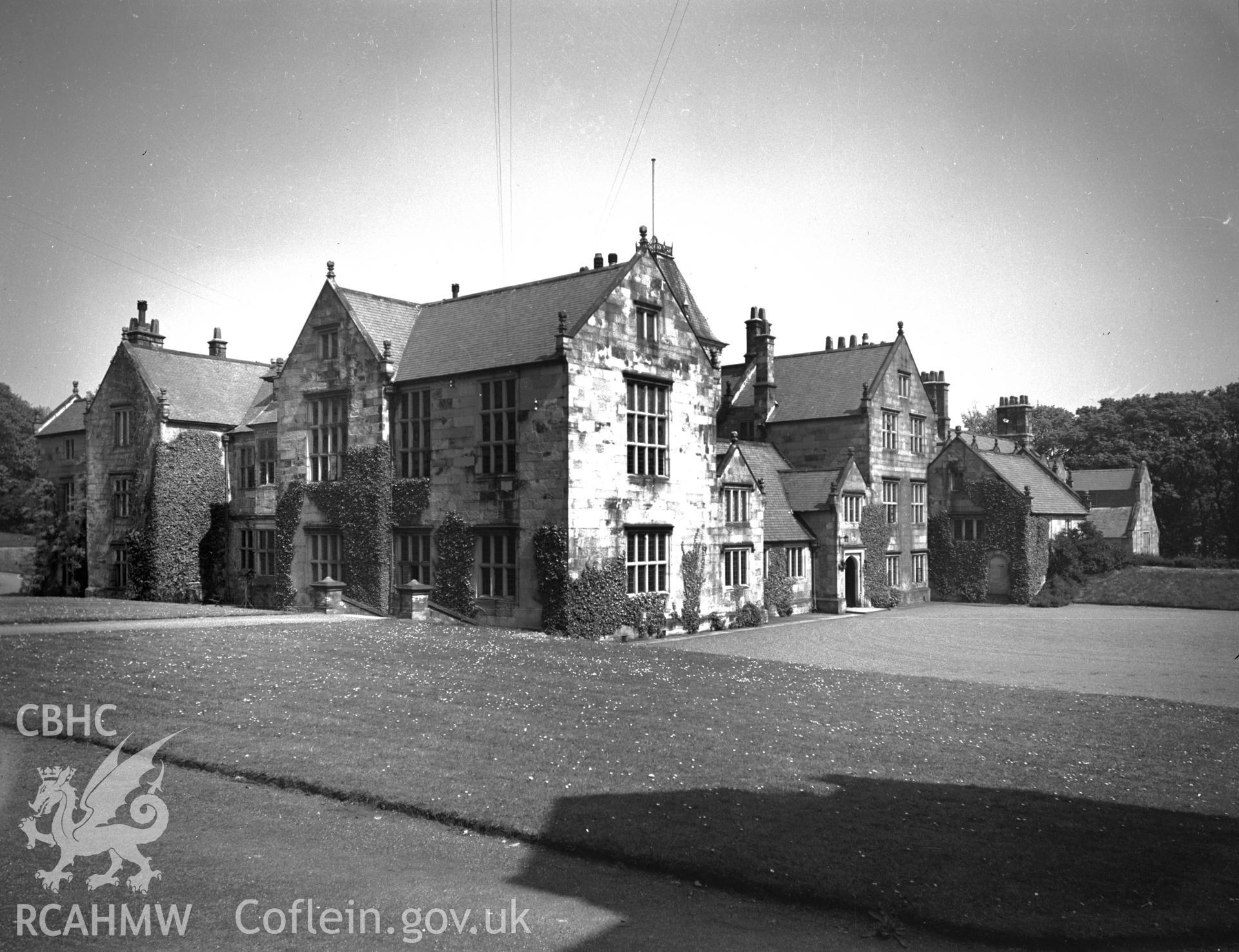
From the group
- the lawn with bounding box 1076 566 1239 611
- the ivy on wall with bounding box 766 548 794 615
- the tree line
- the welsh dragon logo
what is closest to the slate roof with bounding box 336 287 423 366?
the ivy on wall with bounding box 766 548 794 615

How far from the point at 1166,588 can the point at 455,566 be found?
37.5 meters

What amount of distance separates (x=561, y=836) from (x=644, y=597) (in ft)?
75.0

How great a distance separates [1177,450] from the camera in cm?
6819

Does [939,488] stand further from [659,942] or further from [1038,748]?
[659,942]

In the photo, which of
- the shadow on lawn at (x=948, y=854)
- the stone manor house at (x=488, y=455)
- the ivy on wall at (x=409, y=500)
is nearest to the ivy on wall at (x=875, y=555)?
the stone manor house at (x=488, y=455)

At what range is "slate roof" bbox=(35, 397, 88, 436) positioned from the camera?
5034 centimetres

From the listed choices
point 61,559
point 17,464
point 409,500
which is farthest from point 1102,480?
point 17,464

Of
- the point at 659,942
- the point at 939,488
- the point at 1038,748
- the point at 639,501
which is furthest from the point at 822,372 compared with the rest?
the point at 659,942

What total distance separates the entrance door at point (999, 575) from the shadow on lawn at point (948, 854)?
137 ft

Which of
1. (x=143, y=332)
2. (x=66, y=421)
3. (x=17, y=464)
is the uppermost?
(x=143, y=332)

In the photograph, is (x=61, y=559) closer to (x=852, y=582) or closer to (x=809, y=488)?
(x=809, y=488)

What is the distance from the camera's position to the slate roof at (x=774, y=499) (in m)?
44.2

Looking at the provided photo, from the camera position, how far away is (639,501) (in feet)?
108

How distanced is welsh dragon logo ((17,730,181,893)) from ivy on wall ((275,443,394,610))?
77.8 ft
